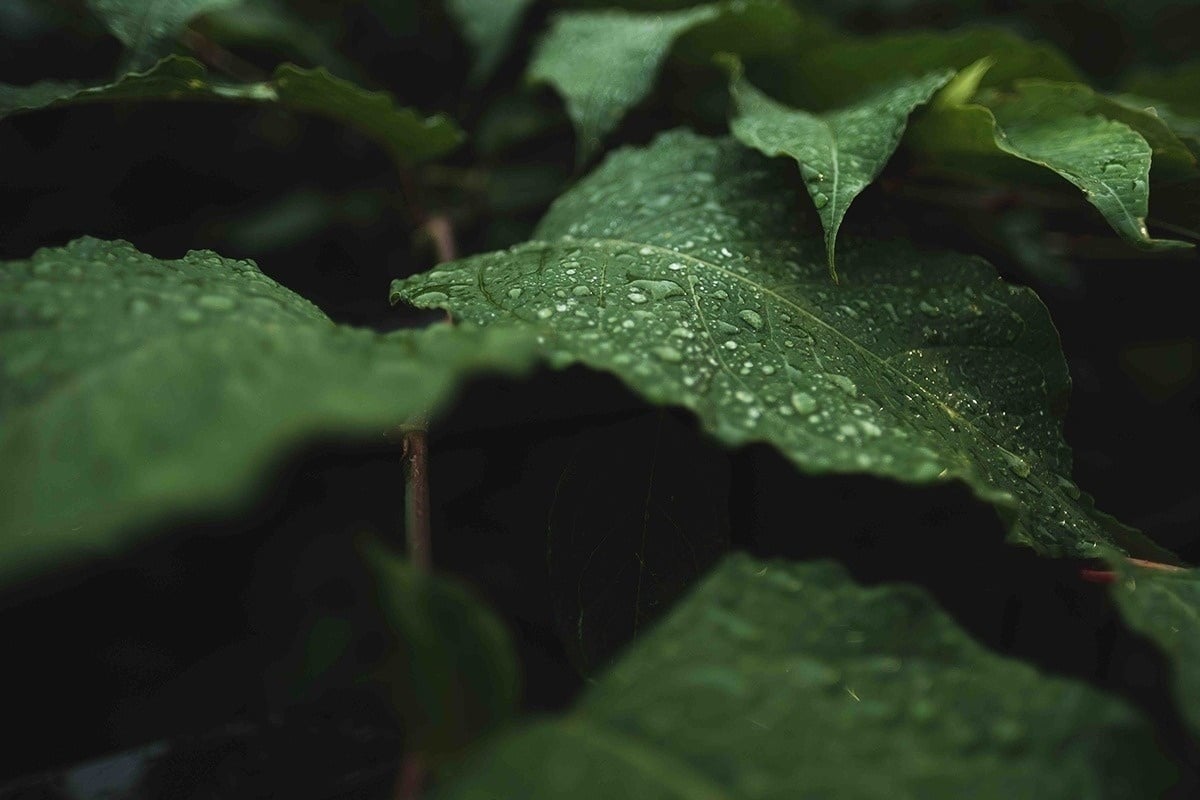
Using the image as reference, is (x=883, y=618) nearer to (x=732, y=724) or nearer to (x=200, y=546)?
(x=732, y=724)

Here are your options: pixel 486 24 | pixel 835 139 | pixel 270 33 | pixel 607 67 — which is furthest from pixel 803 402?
pixel 270 33

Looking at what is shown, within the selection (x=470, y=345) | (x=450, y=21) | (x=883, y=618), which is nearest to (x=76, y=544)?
(x=470, y=345)

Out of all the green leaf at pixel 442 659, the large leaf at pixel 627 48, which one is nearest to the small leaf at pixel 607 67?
the large leaf at pixel 627 48

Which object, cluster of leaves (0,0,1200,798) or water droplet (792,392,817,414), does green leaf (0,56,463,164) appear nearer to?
cluster of leaves (0,0,1200,798)

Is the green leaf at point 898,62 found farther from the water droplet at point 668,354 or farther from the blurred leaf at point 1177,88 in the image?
the water droplet at point 668,354

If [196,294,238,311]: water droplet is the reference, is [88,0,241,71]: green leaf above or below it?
above

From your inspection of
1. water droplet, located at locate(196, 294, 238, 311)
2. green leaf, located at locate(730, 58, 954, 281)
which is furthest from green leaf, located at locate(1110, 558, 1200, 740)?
water droplet, located at locate(196, 294, 238, 311)
